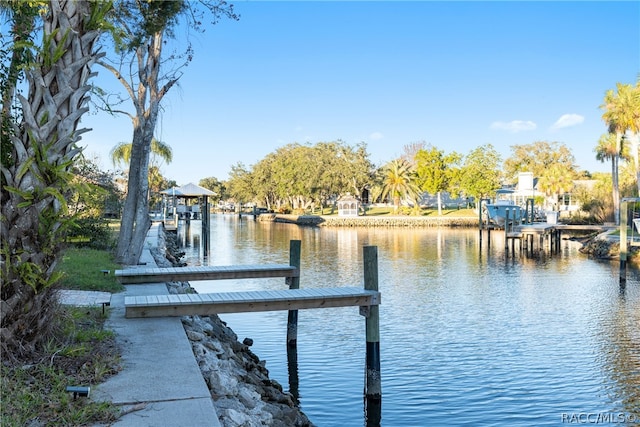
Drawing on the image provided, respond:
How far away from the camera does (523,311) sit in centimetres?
1558

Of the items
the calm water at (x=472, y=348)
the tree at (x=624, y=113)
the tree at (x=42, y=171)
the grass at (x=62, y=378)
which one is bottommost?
the calm water at (x=472, y=348)

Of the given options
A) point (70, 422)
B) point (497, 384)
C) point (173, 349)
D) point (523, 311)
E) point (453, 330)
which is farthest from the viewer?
point (523, 311)

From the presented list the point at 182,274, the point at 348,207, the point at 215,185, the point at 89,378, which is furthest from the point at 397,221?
the point at 215,185

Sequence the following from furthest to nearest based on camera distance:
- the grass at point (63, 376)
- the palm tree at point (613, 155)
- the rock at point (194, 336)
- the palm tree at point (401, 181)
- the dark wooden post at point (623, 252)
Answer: the palm tree at point (401, 181) < the palm tree at point (613, 155) < the dark wooden post at point (623, 252) < the rock at point (194, 336) < the grass at point (63, 376)

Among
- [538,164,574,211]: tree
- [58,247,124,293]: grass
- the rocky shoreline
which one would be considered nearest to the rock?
the rocky shoreline

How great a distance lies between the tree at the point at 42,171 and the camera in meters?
5.39

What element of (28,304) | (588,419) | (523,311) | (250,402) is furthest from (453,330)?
(28,304)

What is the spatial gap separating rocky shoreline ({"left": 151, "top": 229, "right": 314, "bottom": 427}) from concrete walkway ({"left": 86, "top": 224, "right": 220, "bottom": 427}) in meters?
0.33

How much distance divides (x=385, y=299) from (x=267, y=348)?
5.85 metres

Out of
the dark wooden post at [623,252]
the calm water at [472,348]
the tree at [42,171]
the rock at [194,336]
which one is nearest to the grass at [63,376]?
the tree at [42,171]

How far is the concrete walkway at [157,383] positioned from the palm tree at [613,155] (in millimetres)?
43179

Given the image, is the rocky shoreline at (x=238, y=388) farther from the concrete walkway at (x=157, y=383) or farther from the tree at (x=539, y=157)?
the tree at (x=539, y=157)

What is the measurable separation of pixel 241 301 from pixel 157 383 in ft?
10.7

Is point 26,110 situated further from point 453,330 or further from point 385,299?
point 385,299
